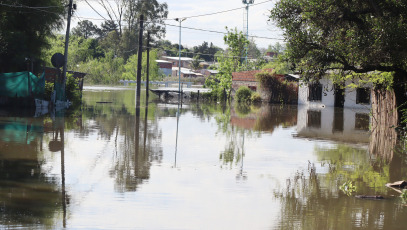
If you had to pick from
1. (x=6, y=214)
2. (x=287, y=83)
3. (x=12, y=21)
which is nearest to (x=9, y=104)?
(x=12, y=21)

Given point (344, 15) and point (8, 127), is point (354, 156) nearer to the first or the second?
point (344, 15)

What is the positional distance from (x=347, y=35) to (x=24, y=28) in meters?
21.9

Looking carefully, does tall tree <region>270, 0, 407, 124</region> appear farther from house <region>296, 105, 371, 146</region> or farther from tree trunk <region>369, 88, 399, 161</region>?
house <region>296, 105, 371, 146</region>

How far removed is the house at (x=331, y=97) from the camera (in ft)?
155

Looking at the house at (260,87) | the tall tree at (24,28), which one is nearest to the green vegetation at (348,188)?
the tall tree at (24,28)

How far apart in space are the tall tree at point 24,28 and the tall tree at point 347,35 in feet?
55.9

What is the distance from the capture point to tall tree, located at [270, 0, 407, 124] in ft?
63.7

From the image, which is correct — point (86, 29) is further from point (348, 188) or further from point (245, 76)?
point (348, 188)

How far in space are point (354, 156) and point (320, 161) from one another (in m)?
1.93

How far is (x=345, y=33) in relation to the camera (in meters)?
22.3

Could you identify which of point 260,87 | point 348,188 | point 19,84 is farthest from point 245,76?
point 348,188

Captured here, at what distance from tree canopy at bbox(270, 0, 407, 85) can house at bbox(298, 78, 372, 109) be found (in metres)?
23.8

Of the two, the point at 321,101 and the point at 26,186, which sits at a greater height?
the point at 321,101

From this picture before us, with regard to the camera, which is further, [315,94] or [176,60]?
[176,60]
